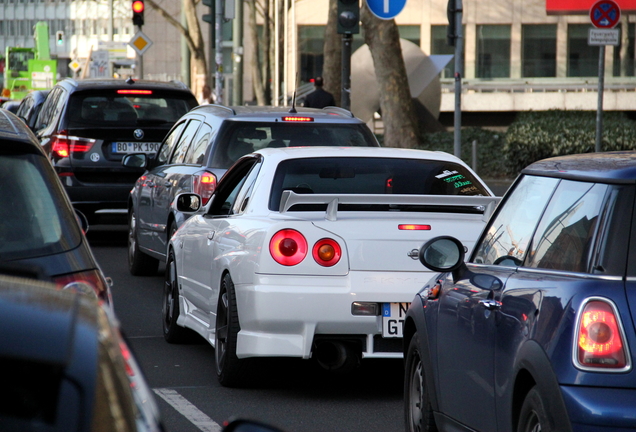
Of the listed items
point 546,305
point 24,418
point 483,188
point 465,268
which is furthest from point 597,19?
point 24,418

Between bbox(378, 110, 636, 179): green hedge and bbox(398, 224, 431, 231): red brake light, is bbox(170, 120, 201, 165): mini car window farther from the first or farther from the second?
bbox(378, 110, 636, 179): green hedge

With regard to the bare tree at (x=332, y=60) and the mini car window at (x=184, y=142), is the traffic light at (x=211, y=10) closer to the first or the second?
the bare tree at (x=332, y=60)

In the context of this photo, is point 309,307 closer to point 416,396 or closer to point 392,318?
point 392,318

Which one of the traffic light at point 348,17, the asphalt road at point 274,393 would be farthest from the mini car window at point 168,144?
the traffic light at point 348,17

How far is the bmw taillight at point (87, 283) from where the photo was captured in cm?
410

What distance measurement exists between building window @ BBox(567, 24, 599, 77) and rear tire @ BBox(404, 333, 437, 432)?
41.8 m

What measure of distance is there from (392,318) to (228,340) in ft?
3.13

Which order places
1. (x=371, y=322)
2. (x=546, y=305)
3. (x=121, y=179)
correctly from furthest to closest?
(x=121, y=179) < (x=371, y=322) < (x=546, y=305)

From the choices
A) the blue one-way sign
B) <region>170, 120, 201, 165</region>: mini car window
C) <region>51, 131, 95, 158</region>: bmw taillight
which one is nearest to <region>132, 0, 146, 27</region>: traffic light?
the blue one-way sign

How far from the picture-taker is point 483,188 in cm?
758

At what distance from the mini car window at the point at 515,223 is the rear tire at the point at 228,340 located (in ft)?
6.63

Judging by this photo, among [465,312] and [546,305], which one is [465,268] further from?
[546,305]

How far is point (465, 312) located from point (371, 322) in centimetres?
177

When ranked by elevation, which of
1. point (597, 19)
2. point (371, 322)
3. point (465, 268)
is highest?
point (597, 19)
